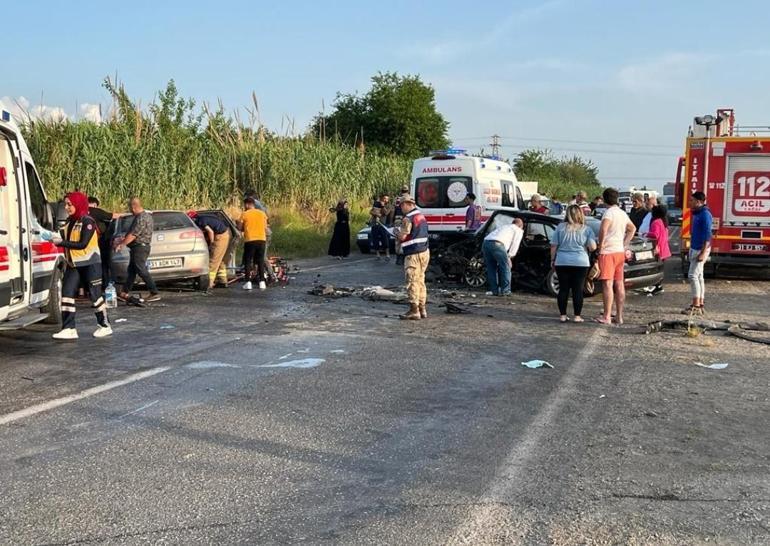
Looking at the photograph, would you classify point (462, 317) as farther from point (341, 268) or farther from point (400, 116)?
point (400, 116)

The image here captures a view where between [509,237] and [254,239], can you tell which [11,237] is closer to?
[254,239]

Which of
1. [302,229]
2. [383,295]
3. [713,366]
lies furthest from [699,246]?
[302,229]

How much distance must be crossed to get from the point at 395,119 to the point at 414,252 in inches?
1625

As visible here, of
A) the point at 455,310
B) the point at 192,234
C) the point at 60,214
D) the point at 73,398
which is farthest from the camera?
the point at 192,234

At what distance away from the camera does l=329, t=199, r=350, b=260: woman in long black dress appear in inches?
860

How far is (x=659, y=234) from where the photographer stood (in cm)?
1405

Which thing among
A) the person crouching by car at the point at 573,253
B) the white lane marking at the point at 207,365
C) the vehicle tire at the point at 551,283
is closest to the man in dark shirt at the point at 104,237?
the white lane marking at the point at 207,365

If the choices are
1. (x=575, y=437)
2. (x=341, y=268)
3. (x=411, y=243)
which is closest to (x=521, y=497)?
(x=575, y=437)

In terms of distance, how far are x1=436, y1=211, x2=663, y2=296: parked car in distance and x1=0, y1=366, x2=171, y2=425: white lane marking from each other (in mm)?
7289

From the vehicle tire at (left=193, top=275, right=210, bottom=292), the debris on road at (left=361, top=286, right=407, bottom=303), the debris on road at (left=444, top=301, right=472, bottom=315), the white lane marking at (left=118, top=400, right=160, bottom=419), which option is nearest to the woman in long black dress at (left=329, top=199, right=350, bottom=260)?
the vehicle tire at (left=193, top=275, right=210, bottom=292)

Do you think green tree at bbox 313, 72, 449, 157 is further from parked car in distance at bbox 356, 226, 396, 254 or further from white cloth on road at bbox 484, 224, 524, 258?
white cloth on road at bbox 484, 224, 524, 258

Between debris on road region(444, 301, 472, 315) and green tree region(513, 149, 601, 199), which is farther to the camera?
green tree region(513, 149, 601, 199)

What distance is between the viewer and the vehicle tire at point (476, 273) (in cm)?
1435

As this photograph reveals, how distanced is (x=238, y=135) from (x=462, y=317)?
1953cm
